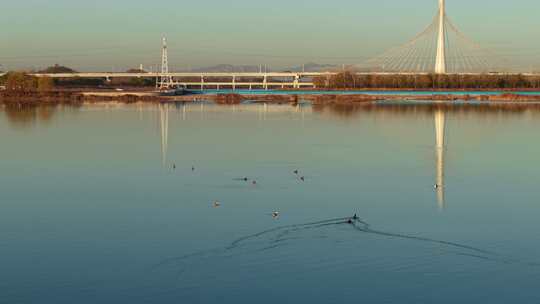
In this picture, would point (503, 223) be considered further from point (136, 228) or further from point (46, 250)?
point (46, 250)

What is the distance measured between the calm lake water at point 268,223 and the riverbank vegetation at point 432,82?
3740cm

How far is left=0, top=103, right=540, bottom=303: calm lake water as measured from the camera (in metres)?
5.49

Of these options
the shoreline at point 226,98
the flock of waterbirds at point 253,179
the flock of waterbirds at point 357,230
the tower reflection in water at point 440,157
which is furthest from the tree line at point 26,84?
the flock of waterbirds at point 357,230

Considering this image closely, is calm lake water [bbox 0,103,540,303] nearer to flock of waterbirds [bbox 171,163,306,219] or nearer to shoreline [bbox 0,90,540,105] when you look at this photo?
flock of waterbirds [bbox 171,163,306,219]

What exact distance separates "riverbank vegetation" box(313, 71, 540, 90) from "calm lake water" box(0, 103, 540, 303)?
123 feet

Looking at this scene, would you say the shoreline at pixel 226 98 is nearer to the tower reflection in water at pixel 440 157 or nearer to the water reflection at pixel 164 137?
the water reflection at pixel 164 137

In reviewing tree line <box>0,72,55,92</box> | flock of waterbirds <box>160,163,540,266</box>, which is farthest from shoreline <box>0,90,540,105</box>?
flock of waterbirds <box>160,163,540,266</box>

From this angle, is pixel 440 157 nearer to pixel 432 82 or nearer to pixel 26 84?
pixel 26 84

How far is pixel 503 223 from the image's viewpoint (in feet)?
24.9

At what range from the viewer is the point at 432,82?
5141 cm

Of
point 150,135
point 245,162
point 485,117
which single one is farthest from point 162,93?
point 245,162

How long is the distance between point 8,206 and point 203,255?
3037mm

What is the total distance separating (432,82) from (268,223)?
4571 centimetres

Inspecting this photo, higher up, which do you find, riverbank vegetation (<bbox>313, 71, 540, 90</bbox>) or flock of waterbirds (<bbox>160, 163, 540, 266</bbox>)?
riverbank vegetation (<bbox>313, 71, 540, 90</bbox>)
